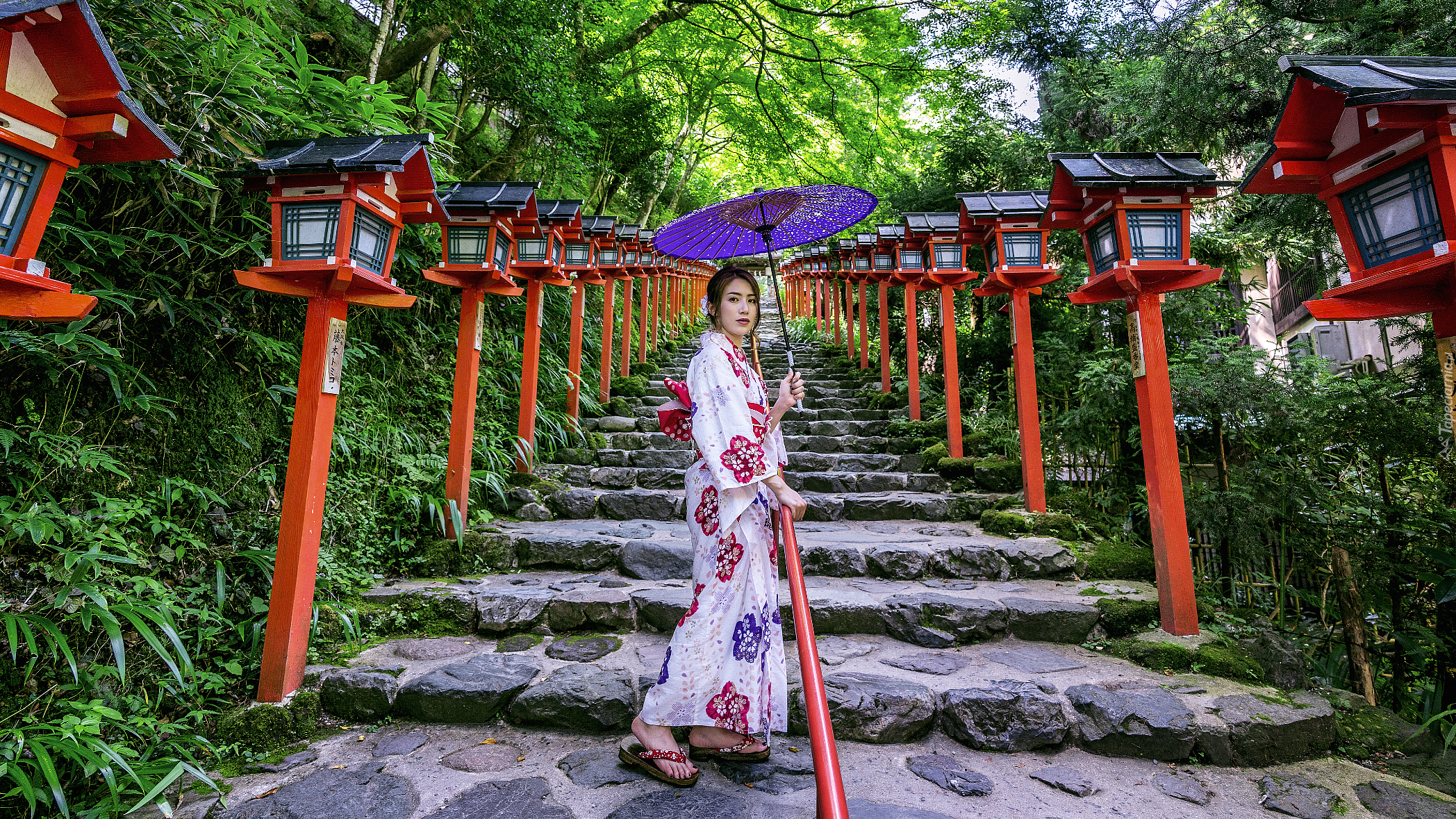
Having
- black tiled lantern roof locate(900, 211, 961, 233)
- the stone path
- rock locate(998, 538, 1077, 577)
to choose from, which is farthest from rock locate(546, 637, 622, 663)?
black tiled lantern roof locate(900, 211, 961, 233)

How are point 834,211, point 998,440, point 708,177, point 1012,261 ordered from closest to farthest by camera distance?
point 834,211, point 1012,261, point 998,440, point 708,177

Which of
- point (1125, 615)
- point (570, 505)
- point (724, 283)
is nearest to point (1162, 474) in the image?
point (1125, 615)

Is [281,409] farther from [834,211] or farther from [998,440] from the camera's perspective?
[998,440]

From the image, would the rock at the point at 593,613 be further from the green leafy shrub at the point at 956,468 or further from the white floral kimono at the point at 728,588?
the green leafy shrub at the point at 956,468

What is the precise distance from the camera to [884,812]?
2164mm

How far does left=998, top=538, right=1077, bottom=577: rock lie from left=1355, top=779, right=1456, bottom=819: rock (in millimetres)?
1740

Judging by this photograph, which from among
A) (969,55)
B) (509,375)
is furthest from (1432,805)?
(969,55)

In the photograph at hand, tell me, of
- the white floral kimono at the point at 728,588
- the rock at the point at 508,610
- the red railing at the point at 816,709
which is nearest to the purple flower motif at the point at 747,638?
the white floral kimono at the point at 728,588

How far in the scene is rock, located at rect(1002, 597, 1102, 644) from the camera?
134 inches

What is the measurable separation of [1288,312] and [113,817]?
16.2 metres

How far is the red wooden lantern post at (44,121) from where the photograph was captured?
165cm

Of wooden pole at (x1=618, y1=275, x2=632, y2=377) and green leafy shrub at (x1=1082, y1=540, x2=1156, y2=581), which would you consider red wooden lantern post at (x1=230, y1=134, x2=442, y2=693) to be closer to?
green leafy shrub at (x1=1082, y1=540, x2=1156, y2=581)

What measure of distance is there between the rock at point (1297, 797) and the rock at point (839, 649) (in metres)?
1.60

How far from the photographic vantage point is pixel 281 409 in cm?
344
